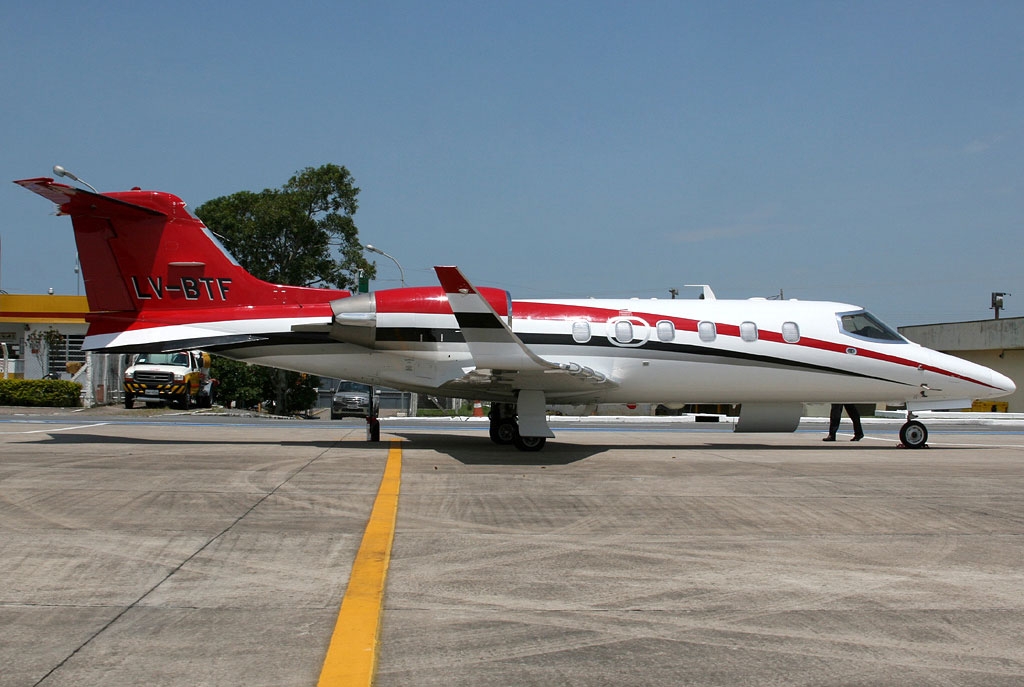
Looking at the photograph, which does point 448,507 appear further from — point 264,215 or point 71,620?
point 264,215

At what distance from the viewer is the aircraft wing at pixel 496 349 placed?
13430 mm

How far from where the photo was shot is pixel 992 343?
47.7m

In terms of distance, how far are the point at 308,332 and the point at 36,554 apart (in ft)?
30.9

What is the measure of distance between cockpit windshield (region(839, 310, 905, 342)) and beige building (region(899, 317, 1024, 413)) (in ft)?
112

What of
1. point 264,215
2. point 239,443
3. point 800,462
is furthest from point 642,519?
point 264,215

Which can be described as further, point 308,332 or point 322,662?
point 308,332

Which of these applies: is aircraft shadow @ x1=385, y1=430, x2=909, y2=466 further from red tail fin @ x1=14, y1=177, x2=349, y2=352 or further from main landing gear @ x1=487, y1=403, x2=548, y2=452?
red tail fin @ x1=14, y1=177, x2=349, y2=352

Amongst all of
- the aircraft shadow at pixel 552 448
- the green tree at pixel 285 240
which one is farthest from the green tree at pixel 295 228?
the aircraft shadow at pixel 552 448

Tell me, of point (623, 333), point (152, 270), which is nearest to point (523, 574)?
point (623, 333)

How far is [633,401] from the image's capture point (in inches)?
671

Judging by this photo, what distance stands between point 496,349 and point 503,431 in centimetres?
300

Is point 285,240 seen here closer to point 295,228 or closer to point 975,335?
point 295,228

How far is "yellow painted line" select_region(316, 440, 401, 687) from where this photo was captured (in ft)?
13.3

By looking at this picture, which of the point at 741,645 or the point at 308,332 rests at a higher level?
the point at 308,332
